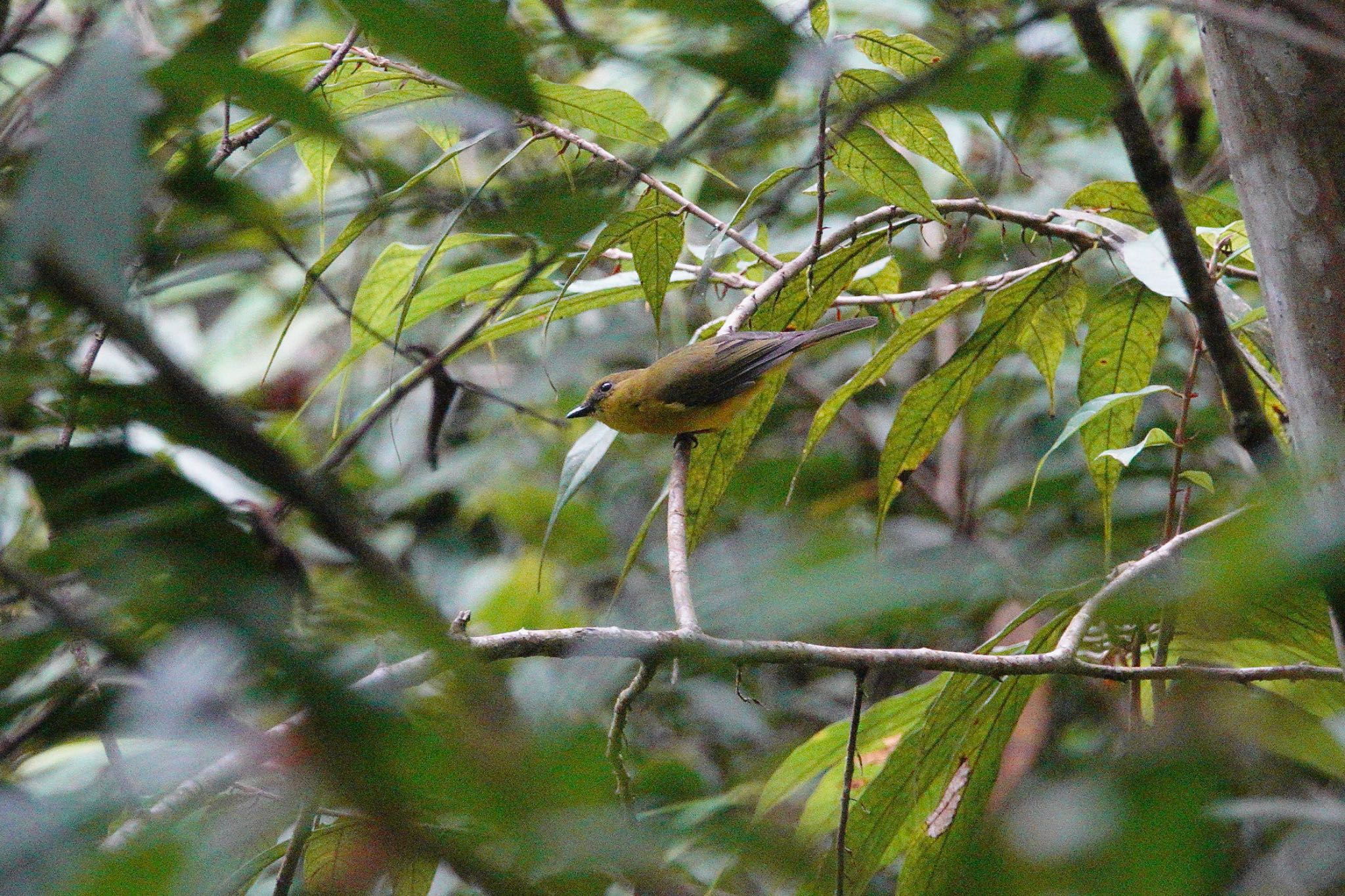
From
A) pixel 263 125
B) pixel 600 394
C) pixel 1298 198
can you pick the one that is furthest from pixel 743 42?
pixel 600 394

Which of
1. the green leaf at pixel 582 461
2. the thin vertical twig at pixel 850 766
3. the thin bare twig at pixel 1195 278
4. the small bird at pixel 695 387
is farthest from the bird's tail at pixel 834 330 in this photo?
the thin bare twig at pixel 1195 278

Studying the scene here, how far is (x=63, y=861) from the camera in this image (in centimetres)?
41

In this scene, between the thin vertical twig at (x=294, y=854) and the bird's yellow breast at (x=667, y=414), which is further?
the bird's yellow breast at (x=667, y=414)

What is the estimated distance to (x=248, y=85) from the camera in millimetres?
447

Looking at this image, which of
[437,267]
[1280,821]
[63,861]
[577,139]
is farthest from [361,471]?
[63,861]

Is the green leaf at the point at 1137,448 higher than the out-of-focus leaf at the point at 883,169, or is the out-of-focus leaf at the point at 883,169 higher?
the out-of-focus leaf at the point at 883,169

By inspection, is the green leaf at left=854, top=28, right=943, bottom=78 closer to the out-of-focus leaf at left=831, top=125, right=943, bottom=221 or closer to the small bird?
the out-of-focus leaf at left=831, top=125, right=943, bottom=221

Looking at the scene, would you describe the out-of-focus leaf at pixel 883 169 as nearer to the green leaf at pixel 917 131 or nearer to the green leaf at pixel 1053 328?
the green leaf at pixel 917 131

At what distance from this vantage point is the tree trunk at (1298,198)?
113cm

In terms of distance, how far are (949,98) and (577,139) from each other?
1.27m

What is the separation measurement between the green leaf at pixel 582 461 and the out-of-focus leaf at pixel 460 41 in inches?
46.5

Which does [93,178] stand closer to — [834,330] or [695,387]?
[834,330]

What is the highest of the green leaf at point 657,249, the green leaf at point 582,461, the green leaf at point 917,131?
the green leaf at point 917,131

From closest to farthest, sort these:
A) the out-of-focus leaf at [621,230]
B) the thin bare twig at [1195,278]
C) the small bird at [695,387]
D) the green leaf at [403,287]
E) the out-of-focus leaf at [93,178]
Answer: the out-of-focus leaf at [93,178], the thin bare twig at [1195,278], the out-of-focus leaf at [621,230], the green leaf at [403,287], the small bird at [695,387]
